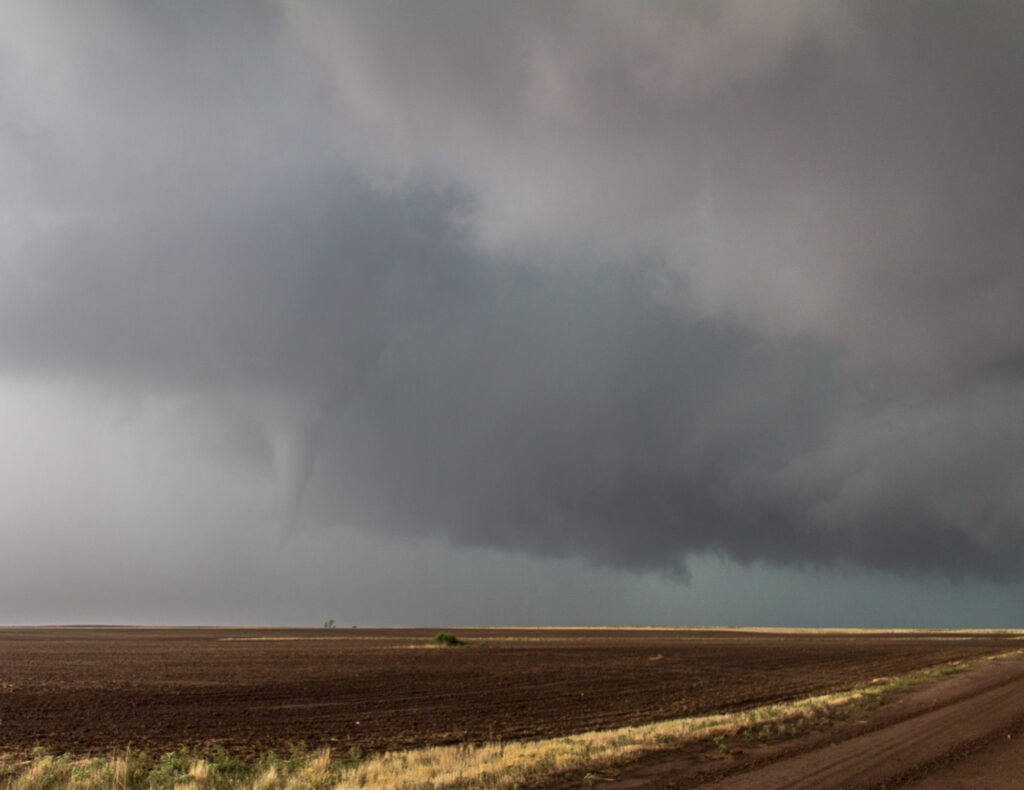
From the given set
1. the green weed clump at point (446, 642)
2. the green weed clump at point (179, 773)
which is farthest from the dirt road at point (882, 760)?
the green weed clump at point (446, 642)

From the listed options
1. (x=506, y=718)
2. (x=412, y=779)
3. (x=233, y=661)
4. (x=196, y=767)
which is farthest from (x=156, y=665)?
(x=412, y=779)

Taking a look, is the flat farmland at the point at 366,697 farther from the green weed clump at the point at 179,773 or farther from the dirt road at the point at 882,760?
the dirt road at the point at 882,760

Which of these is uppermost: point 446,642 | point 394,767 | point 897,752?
point 394,767

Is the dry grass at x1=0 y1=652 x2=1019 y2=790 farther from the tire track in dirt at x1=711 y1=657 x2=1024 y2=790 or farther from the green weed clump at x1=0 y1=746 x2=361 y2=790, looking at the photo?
the tire track in dirt at x1=711 y1=657 x2=1024 y2=790

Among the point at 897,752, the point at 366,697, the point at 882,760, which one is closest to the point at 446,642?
the point at 366,697

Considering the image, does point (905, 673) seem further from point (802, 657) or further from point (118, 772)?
point (118, 772)

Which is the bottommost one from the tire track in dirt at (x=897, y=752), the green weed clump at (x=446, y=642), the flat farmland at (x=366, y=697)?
the green weed clump at (x=446, y=642)

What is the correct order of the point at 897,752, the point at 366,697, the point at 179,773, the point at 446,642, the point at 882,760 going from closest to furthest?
1. the point at 179,773
2. the point at 882,760
3. the point at 897,752
4. the point at 366,697
5. the point at 446,642

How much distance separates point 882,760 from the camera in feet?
56.3

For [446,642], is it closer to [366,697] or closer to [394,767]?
[366,697]

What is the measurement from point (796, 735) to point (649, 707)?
435 inches

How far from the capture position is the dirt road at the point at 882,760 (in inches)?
590

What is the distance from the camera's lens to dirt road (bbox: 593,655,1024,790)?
15.0 m

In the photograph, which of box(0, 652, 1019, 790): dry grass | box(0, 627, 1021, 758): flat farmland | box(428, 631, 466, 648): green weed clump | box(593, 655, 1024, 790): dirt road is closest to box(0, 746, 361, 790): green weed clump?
box(0, 652, 1019, 790): dry grass
